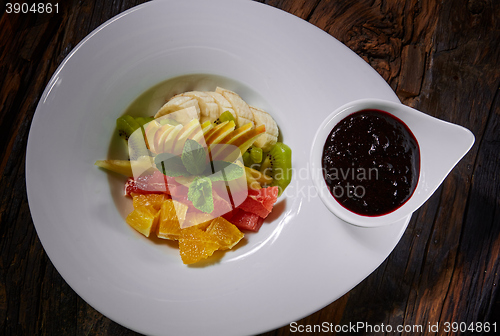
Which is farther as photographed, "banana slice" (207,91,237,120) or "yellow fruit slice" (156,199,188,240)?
"banana slice" (207,91,237,120)

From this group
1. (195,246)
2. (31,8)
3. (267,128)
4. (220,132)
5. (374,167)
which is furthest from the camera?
(31,8)

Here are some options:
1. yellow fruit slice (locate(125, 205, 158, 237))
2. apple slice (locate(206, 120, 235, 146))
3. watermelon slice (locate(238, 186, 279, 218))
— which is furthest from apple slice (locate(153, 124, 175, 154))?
watermelon slice (locate(238, 186, 279, 218))

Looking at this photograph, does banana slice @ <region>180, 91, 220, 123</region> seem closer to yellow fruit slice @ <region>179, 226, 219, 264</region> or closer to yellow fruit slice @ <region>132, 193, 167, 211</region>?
yellow fruit slice @ <region>132, 193, 167, 211</region>

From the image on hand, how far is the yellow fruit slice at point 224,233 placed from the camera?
1.89m

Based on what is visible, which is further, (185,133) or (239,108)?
(239,108)

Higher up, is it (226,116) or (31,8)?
(31,8)

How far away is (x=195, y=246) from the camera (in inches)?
72.6

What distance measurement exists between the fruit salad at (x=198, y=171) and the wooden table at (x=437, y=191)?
2.60ft

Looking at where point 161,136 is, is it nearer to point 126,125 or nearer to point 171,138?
point 171,138

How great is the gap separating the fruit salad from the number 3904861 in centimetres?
100

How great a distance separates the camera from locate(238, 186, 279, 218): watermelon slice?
1.95m

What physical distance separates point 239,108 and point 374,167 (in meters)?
0.86

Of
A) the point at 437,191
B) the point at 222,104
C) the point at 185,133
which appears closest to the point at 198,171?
the point at 185,133

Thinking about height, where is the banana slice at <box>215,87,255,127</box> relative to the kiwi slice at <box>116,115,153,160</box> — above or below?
above
